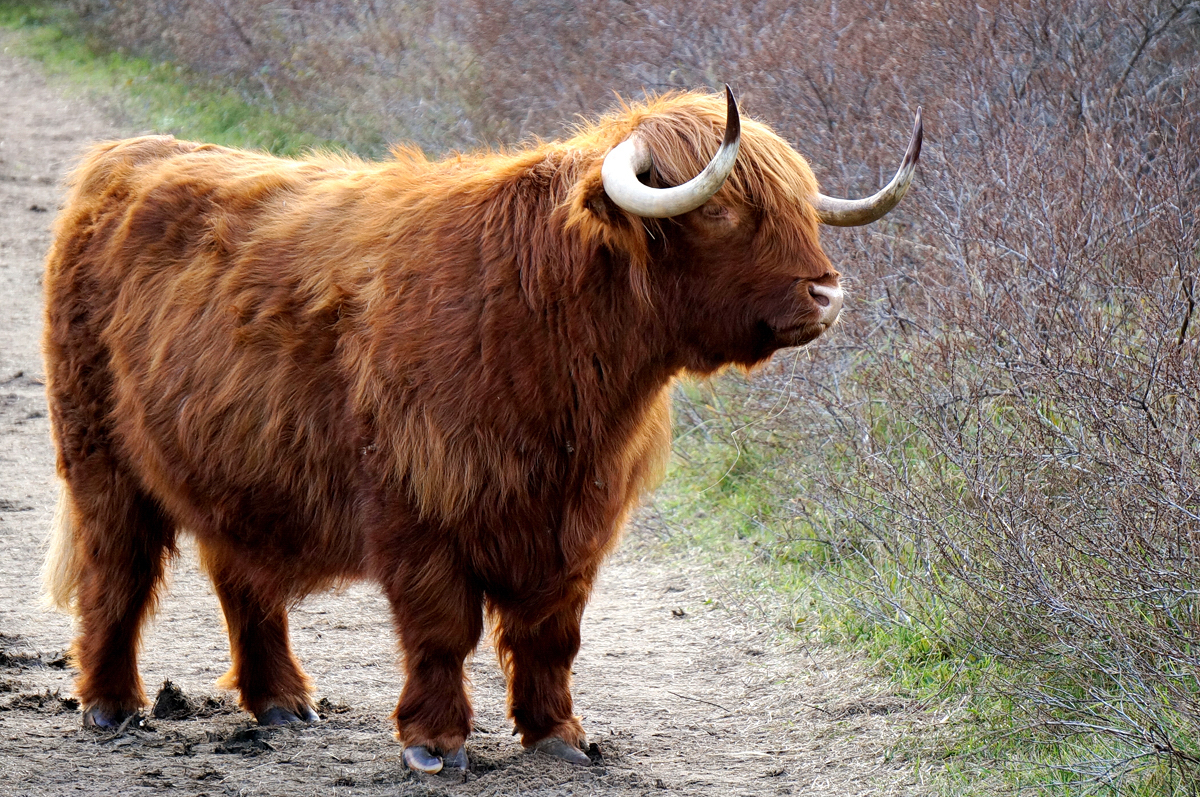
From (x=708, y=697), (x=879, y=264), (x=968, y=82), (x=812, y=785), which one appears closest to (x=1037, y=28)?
(x=968, y=82)

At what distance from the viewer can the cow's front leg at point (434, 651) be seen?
10.7 ft

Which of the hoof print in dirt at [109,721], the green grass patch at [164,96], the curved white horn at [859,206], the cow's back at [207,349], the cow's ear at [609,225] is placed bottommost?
the hoof print in dirt at [109,721]

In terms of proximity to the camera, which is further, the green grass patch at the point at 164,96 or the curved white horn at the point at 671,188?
the green grass patch at the point at 164,96

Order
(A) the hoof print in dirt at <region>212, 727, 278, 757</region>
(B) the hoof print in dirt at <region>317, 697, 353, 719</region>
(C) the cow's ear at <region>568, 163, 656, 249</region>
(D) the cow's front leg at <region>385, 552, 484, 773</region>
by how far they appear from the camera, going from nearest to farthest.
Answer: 1. (C) the cow's ear at <region>568, 163, 656, 249</region>
2. (D) the cow's front leg at <region>385, 552, 484, 773</region>
3. (A) the hoof print in dirt at <region>212, 727, 278, 757</region>
4. (B) the hoof print in dirt at <region>317, 697, 353, 719</region>

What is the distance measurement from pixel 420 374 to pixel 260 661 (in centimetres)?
137

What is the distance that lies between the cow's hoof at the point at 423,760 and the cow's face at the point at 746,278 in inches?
53.6

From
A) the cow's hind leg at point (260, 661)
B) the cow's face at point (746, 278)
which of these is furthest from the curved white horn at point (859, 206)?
the cow's hind leg at point (260, 661)

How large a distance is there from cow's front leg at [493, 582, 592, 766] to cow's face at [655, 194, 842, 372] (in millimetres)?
927

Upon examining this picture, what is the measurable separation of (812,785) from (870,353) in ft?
7.50

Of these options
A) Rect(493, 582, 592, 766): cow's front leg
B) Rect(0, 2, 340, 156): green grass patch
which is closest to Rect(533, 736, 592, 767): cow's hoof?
Rect(493, 582, 592, 766): cow's front leg

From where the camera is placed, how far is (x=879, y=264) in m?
5.59

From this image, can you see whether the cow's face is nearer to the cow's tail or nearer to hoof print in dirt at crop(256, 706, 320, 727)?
hoof print in dirt at crop(256, 706, 320, 727)

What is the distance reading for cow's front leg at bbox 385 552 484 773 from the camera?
325 centimetres

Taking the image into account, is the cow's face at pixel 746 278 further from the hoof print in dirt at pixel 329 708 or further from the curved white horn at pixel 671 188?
the hoof print in dirt at pixel 329 708
